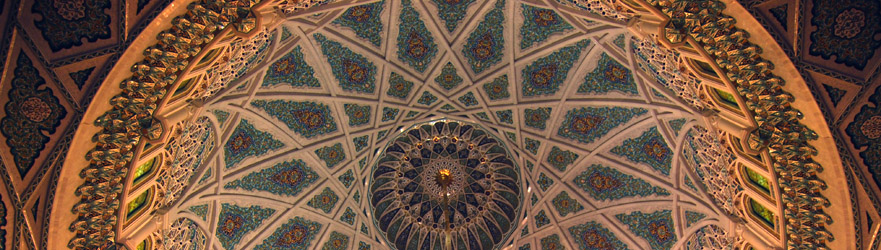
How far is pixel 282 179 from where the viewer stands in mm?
17734

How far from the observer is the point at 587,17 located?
14.9 meters

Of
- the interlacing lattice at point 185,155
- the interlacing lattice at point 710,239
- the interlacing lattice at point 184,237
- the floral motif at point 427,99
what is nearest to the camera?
the interlacing lattice at point 185,155

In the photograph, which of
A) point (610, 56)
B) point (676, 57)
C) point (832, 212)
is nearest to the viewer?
point (832, 212)

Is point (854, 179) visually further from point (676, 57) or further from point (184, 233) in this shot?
point (184, 233)

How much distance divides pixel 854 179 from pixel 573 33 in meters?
7.38

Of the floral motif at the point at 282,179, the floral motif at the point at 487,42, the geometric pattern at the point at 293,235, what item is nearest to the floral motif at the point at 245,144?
the floral motif at the point at 282,179

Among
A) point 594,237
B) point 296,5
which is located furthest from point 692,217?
point 296,5

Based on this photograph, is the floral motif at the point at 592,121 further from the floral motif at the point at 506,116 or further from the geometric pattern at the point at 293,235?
the geometric pattern at the point at 293,235

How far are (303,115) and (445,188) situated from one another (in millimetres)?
4928

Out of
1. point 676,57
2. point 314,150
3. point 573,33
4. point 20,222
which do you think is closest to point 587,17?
point 573,33

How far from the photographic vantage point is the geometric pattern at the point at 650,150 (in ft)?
54.5

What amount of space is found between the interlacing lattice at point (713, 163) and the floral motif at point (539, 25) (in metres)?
4.13

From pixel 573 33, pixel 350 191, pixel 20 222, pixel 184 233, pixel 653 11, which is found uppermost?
pixel 573 33

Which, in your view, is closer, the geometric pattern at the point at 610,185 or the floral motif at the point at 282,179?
the floral motif at the point at 282,179
